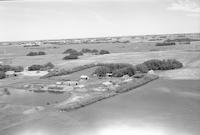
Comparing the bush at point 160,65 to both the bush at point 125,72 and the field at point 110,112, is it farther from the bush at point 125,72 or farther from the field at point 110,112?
the field at point 110,112

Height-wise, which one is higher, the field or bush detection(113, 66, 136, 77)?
bush detection(113, 66, 136, 77)

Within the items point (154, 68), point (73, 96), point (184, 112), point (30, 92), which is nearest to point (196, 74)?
point (154, 68)

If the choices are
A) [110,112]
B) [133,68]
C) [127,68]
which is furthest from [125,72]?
[110,112]

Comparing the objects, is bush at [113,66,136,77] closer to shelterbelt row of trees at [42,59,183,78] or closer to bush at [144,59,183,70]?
shelterbelt row of trees at [42,59,183,78]

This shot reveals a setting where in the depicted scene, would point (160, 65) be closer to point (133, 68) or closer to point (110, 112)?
point (133, 68)

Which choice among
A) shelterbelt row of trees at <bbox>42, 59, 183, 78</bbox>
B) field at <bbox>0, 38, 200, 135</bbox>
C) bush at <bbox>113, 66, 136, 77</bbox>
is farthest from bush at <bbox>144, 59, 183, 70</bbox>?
field at <bbox>0, 38, 200, 135</bbox>

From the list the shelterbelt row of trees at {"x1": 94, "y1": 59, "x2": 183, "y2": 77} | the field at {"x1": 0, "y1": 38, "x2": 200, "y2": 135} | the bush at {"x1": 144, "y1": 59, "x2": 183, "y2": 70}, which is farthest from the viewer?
the bush at {"x1": 144, "y1": 59, "x2": 183, "y2": 70}

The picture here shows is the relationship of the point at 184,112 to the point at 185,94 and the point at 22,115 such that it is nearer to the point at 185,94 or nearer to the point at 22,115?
the point at 185,94

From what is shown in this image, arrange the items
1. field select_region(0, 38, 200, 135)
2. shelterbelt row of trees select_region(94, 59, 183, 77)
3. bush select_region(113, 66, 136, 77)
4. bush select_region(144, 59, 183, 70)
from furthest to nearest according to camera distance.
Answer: bush select_region(144, 59, 183, 70) < shelterbelt row of trees select_region(94, 59, 183, 77) < bush select_region(113, 66, 136, 77) < field select_region(0, 38, 200, 135)

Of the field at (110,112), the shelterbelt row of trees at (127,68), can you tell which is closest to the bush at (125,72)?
the shelterbelt row of trees at (127,68)

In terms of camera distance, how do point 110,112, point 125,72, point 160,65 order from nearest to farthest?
1. point 110,112
2. point 125,72
3. point 160,65

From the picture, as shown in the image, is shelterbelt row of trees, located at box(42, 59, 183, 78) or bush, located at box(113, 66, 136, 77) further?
shelterbelt row of trees, located at box(42, 59, 183, 78)
